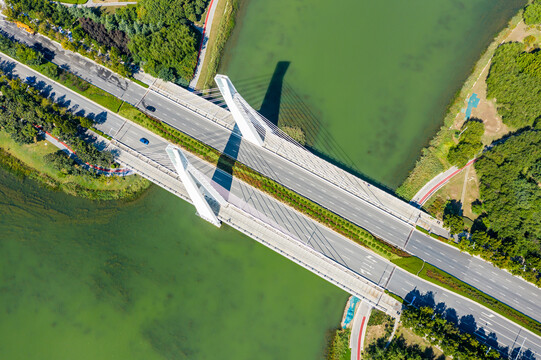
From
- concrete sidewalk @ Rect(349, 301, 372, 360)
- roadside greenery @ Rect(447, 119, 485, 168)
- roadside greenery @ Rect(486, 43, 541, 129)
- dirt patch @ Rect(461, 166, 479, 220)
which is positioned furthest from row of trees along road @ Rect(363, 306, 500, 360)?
roadside greenery @ Rect(486, 43, 541, 129)

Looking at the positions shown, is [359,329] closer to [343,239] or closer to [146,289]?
[343,239]

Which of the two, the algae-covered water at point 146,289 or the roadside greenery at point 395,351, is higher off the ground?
the roadside greenery at point 395,351

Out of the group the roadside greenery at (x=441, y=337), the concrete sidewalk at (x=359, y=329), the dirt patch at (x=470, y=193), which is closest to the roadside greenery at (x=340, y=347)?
the concrete sidewalk at (x=359, y=329)

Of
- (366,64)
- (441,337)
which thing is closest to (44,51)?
(366,64)

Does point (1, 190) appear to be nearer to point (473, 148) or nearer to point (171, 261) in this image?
point (171, 261)


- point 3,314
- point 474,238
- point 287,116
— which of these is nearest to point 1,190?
point 3,314

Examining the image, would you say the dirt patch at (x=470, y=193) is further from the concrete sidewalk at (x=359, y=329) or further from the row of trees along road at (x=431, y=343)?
the concrete sidewalk at (x=359, y=329)
